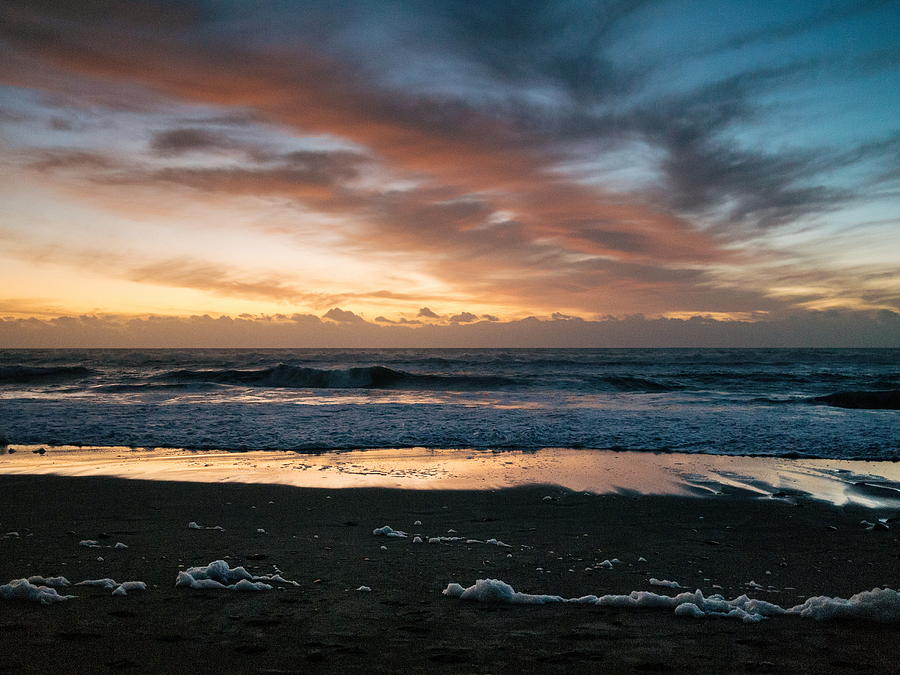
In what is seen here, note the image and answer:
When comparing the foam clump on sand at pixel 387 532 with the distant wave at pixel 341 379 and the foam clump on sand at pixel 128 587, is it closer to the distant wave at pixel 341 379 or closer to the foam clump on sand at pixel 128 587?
the foam clump on sand at pixel 128 587

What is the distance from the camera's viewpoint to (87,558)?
432 cm

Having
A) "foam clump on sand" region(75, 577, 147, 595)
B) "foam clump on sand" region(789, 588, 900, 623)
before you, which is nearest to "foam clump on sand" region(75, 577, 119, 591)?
"foam clump on sand" region(75, 577, 147, 595)

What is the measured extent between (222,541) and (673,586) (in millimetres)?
3676

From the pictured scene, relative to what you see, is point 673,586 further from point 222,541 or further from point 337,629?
point 222,541

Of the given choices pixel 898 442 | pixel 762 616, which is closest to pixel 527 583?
pixel 762 616

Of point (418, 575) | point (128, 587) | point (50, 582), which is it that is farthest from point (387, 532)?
point (50, 582)

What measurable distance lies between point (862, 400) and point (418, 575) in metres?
23.6

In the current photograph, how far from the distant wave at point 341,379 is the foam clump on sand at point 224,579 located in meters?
25.0

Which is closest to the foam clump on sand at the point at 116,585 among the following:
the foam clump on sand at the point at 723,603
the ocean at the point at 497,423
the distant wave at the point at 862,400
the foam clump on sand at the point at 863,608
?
the foam clump on sand at the point at 723,603

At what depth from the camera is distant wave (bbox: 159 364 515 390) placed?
30078mm

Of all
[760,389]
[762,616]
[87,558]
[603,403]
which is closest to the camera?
[762,616]

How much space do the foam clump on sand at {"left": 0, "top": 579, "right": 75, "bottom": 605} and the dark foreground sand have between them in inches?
2.7

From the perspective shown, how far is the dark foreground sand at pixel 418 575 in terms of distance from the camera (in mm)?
2742

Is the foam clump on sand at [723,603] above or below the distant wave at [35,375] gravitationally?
above
